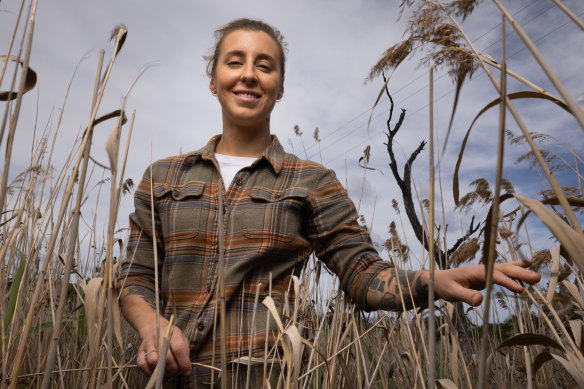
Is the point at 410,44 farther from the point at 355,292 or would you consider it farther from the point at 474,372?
the point at 474,372

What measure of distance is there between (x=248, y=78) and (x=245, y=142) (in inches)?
9.3

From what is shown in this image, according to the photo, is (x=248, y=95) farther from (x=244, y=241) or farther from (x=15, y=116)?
(x=15, y=116)

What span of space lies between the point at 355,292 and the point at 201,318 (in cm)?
44

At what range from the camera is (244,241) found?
1485mm

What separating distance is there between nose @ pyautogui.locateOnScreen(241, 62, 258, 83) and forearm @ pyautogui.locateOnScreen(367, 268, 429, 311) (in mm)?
747

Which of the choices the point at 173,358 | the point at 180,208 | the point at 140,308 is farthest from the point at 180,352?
the point at 180,208

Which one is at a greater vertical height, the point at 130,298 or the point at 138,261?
the point at 138,261

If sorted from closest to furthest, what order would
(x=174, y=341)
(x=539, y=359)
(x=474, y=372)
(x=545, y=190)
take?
(x=539, y=359) → (x=174, y=341) → (x=545, y=190) → (x=474, y=372)

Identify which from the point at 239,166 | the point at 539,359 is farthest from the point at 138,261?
the point at 539,359

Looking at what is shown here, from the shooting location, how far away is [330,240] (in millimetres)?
1519

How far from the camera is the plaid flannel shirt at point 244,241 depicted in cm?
138

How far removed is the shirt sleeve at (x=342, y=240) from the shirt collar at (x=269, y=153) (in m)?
0.16

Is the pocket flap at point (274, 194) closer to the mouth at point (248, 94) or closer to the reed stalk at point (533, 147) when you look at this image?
the mouth at point (248, 94)

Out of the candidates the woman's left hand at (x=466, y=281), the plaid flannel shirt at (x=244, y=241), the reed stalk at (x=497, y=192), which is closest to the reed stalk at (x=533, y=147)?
the reed stalk at (x=497, y=192)
